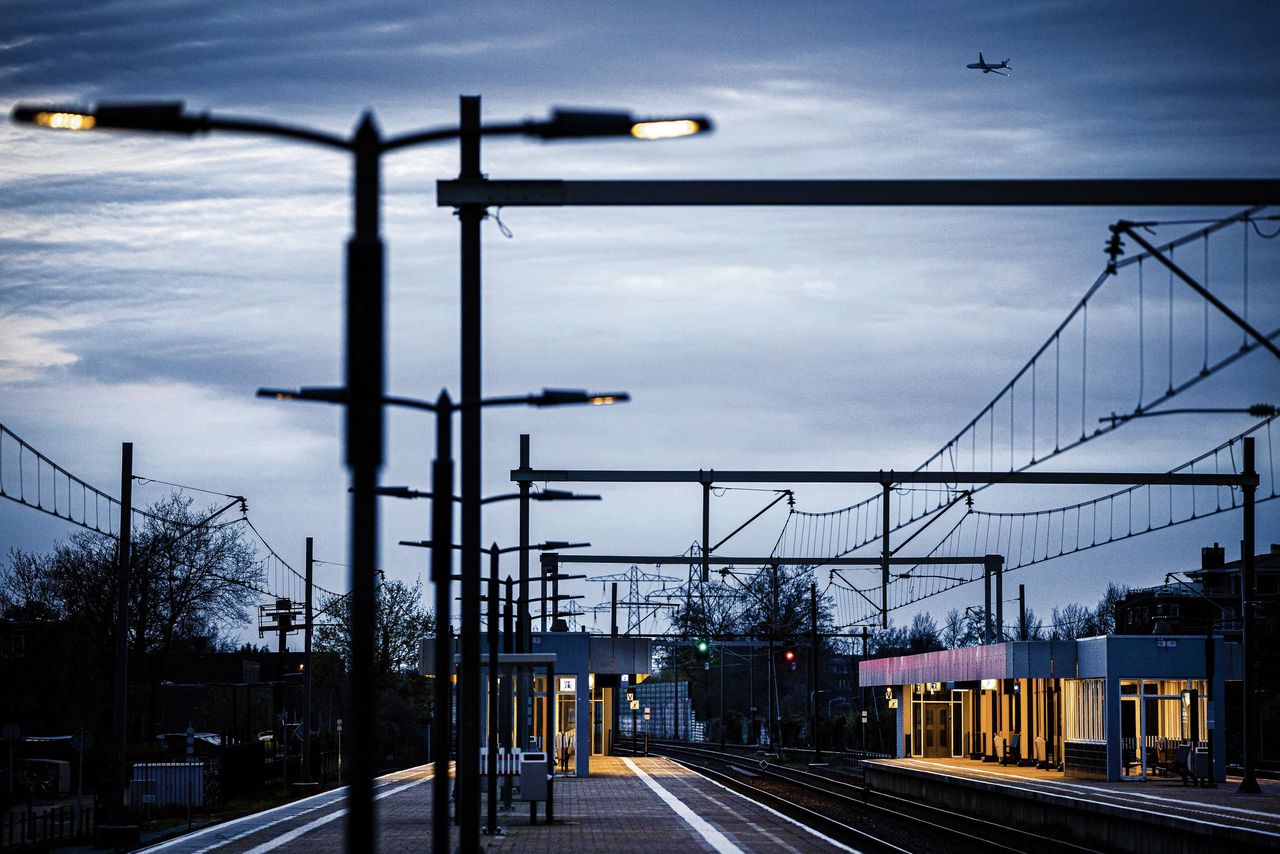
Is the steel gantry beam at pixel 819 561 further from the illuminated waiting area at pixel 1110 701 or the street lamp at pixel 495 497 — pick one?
the street lamp at pixel 495 497

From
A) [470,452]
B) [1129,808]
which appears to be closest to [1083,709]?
[1129,808]

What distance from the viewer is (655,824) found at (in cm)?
2944

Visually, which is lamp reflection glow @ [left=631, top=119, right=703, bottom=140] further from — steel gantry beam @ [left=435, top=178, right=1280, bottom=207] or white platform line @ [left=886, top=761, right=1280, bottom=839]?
white platform line @ [left=886, top=761, right=1280, bottom=839]

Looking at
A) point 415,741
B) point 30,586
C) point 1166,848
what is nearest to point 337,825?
point 1166,848

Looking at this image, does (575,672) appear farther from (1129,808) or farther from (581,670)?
(1129,808)

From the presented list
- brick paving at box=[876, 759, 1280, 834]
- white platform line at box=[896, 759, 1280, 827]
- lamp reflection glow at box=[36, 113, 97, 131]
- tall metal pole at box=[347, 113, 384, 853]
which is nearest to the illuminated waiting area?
brick paving at box=[876, 759, 1280, 834]

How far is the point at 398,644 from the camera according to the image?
97125 millimetres

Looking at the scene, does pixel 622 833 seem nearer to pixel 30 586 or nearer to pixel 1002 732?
pixel 1002 732

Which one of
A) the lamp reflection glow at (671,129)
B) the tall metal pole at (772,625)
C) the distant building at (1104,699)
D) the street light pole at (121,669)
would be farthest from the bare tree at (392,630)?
the lamp reflection glow at (671,129)

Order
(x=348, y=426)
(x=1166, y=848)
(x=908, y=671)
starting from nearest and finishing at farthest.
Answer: (x=348, y=426) → (x=1166, y=848) → (x=908, y=671)

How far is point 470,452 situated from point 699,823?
48.1 ft

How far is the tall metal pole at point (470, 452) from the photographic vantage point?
16.4m

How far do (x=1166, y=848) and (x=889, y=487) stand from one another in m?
12.8

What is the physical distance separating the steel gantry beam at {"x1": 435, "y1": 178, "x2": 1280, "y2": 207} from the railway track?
1515 cm
